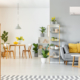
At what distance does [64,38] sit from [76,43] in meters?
0.55

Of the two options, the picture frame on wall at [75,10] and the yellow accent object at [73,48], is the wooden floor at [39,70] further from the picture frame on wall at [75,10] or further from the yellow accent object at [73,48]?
the picture frame on wall at [75,10]

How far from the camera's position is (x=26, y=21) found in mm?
8711

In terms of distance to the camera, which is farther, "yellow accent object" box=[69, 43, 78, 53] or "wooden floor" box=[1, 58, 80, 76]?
"yellow accent object" box=[69, 43, 78, 53]

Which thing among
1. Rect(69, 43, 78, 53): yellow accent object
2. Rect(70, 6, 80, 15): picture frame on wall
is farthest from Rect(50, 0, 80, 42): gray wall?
Rect(69, 43, 78, 53): yellow accent object

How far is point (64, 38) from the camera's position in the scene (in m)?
5.96

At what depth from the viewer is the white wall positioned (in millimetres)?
8656

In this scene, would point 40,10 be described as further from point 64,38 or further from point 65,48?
point 65,48

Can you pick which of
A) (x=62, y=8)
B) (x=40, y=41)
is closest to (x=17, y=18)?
(x=40, y=41)

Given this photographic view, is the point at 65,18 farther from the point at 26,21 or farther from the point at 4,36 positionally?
the point at 4,36

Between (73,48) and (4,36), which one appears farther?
(4,36)

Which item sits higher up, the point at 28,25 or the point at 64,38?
the point at 28,25

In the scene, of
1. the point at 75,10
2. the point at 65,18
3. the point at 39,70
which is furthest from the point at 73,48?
the point at 39,70

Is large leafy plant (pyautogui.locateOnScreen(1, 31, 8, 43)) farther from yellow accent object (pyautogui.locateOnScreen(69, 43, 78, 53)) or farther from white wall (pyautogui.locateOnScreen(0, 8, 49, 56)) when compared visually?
yellow accent object (pyautogui.locateOnScreen(69, 43, 78, 53))

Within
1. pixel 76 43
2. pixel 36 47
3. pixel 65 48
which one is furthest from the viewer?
pixel 36 47
